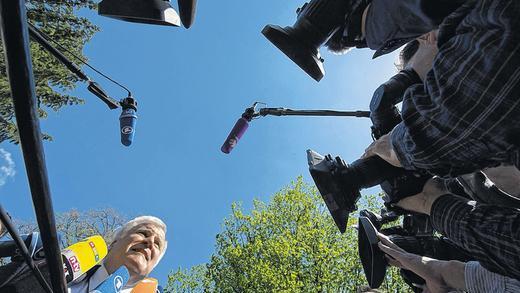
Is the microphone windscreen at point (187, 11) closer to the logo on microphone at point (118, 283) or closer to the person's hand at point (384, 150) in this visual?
the person's hand at point (384, 150)

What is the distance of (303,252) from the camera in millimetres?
12070

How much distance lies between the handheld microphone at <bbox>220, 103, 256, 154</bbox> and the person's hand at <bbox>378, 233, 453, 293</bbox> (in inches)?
74.9

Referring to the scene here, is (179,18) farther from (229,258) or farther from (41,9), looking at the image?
(229,258)

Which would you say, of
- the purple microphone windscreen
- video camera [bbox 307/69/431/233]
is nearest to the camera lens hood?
video camera [bbox 307/69/431/233]

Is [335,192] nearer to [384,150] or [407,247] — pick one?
[384,150]

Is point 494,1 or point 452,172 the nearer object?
point 494,1

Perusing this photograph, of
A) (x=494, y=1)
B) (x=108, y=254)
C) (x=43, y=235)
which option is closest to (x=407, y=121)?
(x=494, y=1)

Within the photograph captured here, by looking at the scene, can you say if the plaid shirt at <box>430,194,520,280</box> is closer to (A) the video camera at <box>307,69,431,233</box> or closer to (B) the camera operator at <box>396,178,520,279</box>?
(B) the camera operator at <box>396,178,520,279</box>

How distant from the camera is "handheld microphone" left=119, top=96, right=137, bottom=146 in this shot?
3742 mm

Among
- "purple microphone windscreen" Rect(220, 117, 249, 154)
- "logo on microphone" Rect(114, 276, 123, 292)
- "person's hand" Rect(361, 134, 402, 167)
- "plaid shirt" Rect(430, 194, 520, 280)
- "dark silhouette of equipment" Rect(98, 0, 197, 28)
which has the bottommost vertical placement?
"plaid shirt" Rect(430, 194, 520, 280)

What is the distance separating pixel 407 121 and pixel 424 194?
994 millimetres

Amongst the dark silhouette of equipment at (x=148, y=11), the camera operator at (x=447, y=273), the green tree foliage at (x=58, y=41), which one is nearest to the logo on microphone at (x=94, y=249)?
the dark silhouette of equipment at (x=148, y=11)

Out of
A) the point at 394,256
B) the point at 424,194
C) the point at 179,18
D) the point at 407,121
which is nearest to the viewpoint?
the point at 407,121

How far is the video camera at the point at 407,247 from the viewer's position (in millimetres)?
2848
